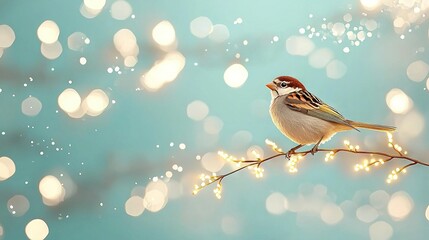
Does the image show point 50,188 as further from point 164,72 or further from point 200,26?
Answer: point 200,26

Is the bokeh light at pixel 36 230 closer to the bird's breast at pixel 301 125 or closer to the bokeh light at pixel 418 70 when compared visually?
the bird's breast at pixel 301 125

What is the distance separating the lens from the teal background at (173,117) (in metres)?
1.46

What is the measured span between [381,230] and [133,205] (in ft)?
2.00

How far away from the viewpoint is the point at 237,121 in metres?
1.47

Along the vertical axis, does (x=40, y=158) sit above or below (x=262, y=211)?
above

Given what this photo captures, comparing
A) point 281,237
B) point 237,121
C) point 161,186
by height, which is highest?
point 237,121

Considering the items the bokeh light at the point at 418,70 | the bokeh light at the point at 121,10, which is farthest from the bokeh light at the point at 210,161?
the bokeh light at the point at 418,70

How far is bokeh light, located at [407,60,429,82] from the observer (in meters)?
1.50

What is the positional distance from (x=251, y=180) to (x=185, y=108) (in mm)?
235

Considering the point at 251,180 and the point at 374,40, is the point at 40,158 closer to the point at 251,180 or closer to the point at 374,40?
the point at 251,180

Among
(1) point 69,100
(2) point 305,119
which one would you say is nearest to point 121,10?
(1) point 69,100

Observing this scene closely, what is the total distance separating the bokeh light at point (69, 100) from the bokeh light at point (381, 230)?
0.78m

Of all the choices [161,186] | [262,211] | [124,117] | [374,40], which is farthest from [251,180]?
[374,40]

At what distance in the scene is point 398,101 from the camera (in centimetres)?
150
